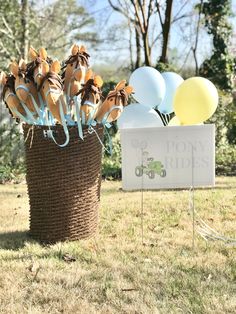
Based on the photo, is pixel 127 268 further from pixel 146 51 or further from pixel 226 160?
pixel 146 51

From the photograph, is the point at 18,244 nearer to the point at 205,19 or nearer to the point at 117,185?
the point at 117,185

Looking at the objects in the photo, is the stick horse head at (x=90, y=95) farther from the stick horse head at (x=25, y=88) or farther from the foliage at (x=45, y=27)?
the foliage at (x=45, y=27)

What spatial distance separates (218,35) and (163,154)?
55.6 ft

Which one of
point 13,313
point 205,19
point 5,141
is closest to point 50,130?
point 13,313

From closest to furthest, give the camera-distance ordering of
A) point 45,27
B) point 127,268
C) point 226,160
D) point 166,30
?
point 127,268 < point 226,160 < point 166,30 < point 45,27

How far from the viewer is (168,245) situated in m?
4.40

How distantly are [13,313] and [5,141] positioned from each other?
8.87 meters

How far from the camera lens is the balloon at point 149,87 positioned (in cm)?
628

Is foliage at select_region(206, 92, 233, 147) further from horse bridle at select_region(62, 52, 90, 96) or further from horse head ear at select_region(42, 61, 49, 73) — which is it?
horse head ear at select_region(42, 61, 49, 73)

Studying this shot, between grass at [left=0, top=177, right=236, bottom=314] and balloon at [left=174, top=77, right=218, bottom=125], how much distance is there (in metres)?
1.02

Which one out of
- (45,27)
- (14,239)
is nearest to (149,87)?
(14,239)

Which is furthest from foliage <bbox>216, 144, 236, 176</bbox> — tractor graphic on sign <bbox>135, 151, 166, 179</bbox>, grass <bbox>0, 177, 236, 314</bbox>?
tractor graphic on sign <bbox>135, 151, 166, 179</bbox>

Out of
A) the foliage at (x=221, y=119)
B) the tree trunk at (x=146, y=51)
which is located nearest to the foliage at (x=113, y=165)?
the foliage at (x=221, y=119)

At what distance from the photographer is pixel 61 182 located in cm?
427
